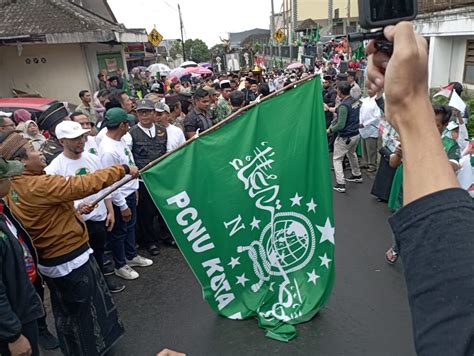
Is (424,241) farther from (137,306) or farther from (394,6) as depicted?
(137,306)

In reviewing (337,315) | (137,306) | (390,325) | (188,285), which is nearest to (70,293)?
(137,306)

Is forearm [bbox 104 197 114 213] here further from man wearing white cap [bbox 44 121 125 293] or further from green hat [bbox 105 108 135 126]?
green hat [bbox 105 108 135 126]

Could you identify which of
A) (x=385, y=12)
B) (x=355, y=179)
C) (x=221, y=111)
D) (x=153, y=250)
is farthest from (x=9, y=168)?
(x=355, y=179)

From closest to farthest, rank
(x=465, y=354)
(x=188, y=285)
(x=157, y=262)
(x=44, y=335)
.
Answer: (x=465, y=354), (x=44, y=335), (x=188, y=285), (x=157, y=262)

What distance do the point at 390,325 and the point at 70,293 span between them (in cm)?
259

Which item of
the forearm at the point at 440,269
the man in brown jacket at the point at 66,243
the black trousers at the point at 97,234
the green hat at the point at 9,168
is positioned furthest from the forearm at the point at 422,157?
the black trousers at the point at 97,234

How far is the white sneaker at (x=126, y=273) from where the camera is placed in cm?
425

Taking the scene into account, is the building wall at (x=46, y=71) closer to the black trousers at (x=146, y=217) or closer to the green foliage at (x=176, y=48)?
the black trousers at (x=146, y=217)

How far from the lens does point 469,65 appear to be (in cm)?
1256

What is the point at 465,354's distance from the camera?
Answer: 601 mm

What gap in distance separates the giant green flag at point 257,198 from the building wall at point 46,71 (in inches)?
415

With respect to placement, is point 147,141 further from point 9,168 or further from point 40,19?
point 40,19

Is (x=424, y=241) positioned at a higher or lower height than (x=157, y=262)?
higher

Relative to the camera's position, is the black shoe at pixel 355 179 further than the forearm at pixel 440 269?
Yes
